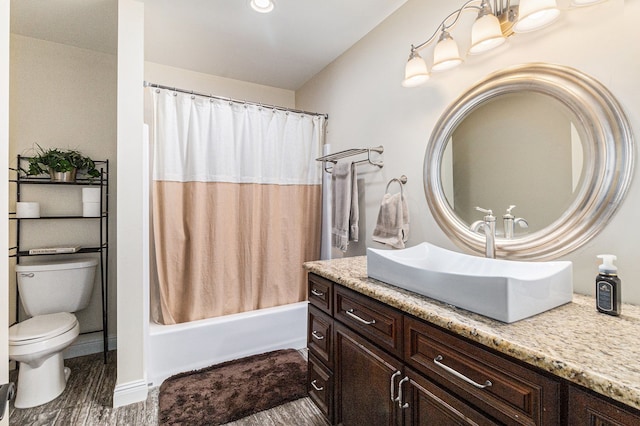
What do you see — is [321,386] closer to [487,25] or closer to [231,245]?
[231,245]

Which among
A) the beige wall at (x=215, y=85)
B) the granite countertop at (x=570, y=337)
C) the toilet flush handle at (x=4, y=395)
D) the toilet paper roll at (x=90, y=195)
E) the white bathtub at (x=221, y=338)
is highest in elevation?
the beige wall at (x=215, y=85)

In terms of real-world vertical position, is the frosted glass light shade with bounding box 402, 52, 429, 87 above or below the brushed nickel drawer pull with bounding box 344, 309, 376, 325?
above

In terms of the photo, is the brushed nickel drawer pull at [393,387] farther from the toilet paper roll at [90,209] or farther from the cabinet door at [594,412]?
the toilet paper roll at [90,209]

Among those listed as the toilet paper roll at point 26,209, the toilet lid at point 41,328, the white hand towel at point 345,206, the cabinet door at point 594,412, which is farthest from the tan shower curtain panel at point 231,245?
the cabinet door at point 594,412

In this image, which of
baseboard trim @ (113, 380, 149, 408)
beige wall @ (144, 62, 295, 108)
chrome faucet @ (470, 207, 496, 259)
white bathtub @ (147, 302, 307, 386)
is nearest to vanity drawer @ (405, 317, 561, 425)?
chrome faucet @ (470, 207, 496, 259)

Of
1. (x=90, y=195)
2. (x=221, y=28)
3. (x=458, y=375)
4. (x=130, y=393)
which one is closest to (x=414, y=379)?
(x=458, y=375)

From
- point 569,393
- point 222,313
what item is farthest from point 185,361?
point 569,393

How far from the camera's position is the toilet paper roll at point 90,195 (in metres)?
2.22

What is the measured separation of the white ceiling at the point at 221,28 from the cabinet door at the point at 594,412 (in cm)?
207

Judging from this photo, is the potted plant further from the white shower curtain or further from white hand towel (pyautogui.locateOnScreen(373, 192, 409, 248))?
white hand towel (pyautogui.locateOnScreen(373, 192, 409, 248))

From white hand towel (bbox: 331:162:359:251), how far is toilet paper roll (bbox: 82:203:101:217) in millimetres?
1843

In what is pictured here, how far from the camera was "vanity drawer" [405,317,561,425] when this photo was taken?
0.65m

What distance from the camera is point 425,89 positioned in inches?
66.2

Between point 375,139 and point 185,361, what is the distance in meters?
2.04
